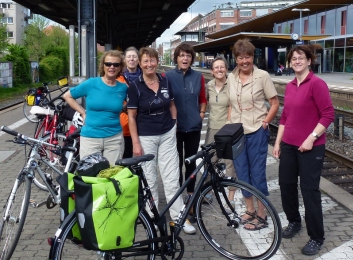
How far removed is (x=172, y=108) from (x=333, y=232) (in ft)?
6.97

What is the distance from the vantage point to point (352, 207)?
236 inches

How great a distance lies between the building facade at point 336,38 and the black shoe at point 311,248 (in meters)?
44.7

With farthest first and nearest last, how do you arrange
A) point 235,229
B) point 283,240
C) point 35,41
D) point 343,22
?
point 343,22 → point 35,41 → point 283,240 → point 235,229

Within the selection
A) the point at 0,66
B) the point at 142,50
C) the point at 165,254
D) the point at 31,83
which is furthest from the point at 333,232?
the point at 31,83

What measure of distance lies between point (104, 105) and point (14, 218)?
Result: 134cm

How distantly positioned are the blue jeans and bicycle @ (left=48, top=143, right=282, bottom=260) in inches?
15.0

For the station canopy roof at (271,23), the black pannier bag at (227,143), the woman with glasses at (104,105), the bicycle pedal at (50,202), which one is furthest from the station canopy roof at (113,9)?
the station canopy roof at (271,23)

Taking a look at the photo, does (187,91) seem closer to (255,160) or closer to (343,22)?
(255,160)

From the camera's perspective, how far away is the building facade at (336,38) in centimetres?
4898

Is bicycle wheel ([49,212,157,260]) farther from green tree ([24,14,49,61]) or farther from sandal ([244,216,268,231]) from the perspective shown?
green tree ([24,14,49,61])

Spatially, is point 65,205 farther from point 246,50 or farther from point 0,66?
point 0,66

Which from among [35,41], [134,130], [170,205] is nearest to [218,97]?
[134,130]

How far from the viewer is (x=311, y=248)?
180 inches

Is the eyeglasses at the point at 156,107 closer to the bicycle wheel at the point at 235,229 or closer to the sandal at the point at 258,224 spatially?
the bicycle wheel at the point at 235,229
